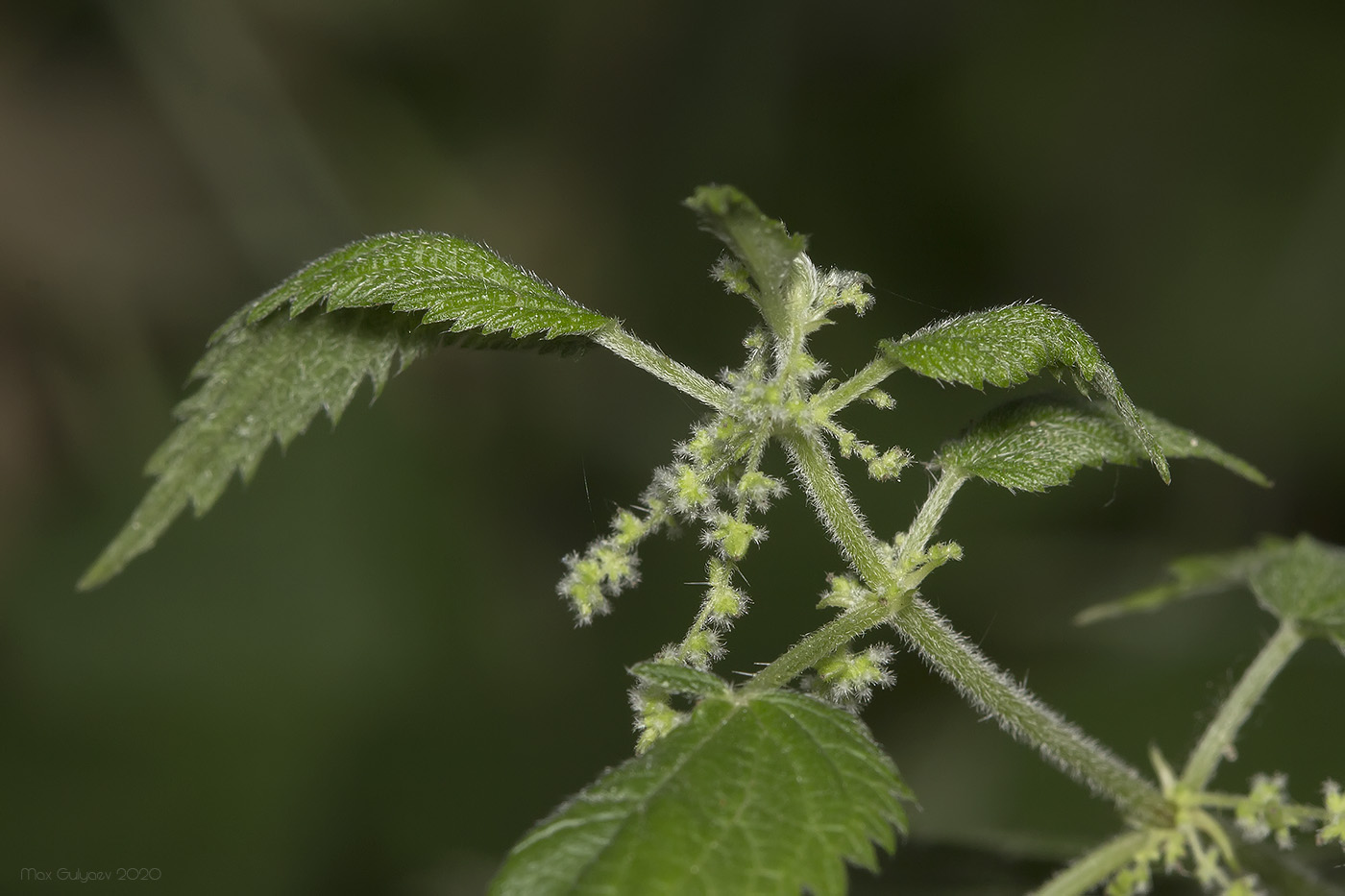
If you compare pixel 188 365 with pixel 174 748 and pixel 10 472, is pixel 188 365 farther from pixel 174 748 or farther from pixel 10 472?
pixel 174 748

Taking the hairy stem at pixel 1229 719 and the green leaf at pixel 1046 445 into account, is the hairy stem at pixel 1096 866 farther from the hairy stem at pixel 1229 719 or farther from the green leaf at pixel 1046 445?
the green leaf at pixel 1046 445

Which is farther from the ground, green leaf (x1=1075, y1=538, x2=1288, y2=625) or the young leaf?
the young leaf

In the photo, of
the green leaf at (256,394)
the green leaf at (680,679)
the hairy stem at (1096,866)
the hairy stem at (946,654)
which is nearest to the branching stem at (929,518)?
the hairy stem at (946,654)

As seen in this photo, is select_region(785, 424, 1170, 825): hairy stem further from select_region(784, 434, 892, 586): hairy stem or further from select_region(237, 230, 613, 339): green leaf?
select_region(237, 230, 613, 339): green leaf

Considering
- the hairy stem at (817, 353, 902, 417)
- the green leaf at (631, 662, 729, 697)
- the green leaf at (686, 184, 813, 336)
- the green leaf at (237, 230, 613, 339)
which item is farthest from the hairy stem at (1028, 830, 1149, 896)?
the green leaf at (237, 230, 613, 339)

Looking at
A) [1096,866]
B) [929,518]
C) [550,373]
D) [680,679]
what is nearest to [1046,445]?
[929,518]

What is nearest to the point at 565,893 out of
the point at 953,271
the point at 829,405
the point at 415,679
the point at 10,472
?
the point at 829,405
